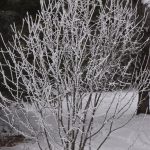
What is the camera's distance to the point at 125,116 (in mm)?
13516

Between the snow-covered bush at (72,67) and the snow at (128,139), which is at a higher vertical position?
the snow-covered bush at (72,67)

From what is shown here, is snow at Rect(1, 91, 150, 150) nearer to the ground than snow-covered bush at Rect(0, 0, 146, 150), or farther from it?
nearer to the ground

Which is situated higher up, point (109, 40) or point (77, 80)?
point (109, 40)

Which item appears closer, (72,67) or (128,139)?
(72,67)

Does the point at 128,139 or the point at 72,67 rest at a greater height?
the point at 72,67

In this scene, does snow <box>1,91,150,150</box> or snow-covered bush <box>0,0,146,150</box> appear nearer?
snow-covered bush <box>0,0,146,150</box>

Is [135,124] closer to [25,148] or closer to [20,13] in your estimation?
[25,148]

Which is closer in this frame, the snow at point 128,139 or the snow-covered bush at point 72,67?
the snow-covered bush at point 72,67

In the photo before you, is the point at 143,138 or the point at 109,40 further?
the point at 143,138

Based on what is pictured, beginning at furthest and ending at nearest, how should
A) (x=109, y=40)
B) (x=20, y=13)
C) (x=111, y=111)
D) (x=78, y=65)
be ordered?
(x=111, y=111)
(x=20, y=13)
(x=109, y=40)
(x=78, y=65)

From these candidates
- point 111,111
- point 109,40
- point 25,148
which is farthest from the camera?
point 111,111

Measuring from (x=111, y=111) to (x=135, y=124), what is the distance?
245 centimetres

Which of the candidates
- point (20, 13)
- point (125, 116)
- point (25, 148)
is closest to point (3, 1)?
point (20, 13)

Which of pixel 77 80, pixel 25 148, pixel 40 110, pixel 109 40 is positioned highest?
pixel 109 40
